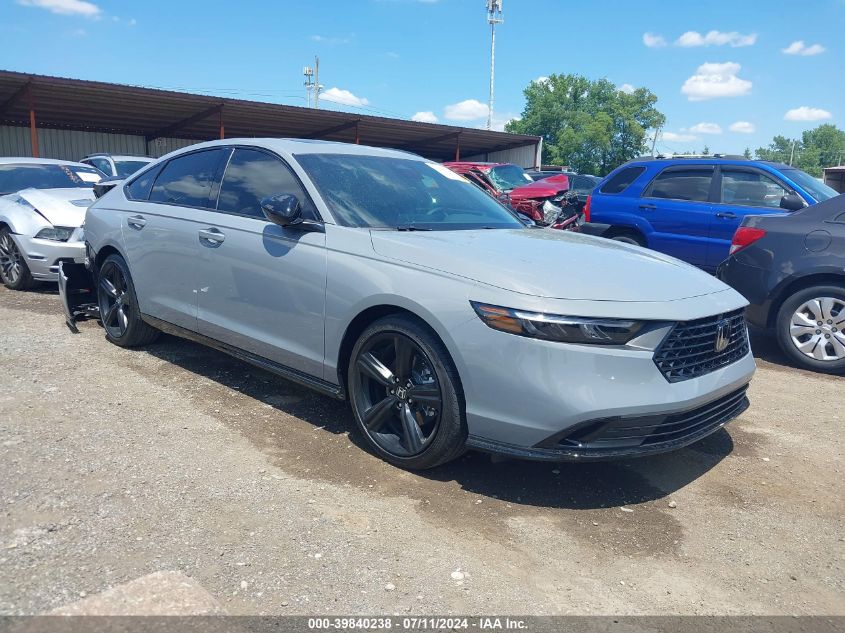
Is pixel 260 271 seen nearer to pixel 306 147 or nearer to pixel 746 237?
pixel 306 147

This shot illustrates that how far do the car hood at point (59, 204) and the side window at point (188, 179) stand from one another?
276 cm

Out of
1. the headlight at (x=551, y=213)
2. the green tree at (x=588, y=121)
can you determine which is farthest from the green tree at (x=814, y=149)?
the headlight at (x=551, y=213)

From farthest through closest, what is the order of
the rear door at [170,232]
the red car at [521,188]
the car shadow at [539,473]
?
1. the red car at [521,188]
2. the rear door at [170,232]
3. the car shadow at [539,473]

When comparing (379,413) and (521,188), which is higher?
(521,188)

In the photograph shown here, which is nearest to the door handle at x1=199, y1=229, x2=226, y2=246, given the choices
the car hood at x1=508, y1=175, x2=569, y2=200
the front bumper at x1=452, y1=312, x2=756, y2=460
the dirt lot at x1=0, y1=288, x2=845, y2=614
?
the dirt lot at x1=0, y1=288, x2=845, y2=614

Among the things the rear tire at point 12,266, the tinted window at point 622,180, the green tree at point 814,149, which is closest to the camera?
the rear tire at point 12,266

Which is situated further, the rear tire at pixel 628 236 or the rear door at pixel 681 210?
the rear tire at pixel 628 236

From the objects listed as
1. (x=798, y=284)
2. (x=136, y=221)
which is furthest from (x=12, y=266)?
(x=798, y=284)

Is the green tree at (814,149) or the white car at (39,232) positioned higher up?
the green tree at (814,149)

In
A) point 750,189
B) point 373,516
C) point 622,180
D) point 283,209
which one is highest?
point 622,180

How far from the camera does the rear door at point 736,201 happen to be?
7.54 meters

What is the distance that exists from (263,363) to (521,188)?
11.0 meters

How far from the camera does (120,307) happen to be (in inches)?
215

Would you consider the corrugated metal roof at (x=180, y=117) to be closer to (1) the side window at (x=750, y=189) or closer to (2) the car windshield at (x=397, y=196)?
(2) the car windshield at (x=397, y=196)
